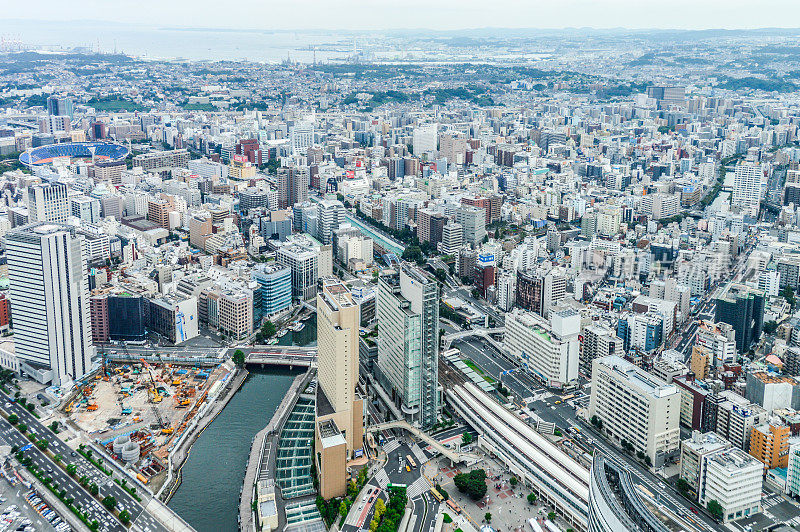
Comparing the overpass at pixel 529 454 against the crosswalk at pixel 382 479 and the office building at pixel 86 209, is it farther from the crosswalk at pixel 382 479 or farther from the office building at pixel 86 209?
the office building at pixel 86 209

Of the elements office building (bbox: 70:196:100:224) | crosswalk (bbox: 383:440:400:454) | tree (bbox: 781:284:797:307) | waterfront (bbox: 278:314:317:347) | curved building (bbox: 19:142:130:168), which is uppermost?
curved building (bbox: 19:142:130:168)

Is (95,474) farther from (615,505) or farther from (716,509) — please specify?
(716,509)

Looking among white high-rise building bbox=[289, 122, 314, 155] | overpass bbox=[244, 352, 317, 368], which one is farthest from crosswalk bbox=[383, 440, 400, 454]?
white high-rise building bbox=[289, 122, 314, 155]

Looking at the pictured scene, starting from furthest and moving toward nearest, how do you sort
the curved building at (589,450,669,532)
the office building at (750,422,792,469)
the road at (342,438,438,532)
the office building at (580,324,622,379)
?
1. the office building at (580,324,622,379)
2. the office building at (750,422,792,469)
3. the road at (342,438,438,532)
4. the curved building at (589,450,669,532)

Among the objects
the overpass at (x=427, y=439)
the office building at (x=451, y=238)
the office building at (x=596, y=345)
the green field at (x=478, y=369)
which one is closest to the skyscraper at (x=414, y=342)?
the overpass at (x=427, y=439)

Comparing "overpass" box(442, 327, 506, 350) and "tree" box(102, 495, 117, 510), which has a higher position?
"overpass" box(442, 327, 506, 350)

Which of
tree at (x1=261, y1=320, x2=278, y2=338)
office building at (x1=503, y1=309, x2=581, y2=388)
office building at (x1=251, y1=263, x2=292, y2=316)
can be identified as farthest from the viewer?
office building at (x1=251, y1=263, x2=292, y2=316)

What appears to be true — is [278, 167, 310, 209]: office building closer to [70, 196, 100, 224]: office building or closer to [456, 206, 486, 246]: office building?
[70, 196, 100, 224]: office building

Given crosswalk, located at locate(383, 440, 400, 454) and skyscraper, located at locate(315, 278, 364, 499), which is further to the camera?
crosswalk, located at locate(383, 440, 400, 454)

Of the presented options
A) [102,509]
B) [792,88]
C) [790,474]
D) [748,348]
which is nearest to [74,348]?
[102,509]
